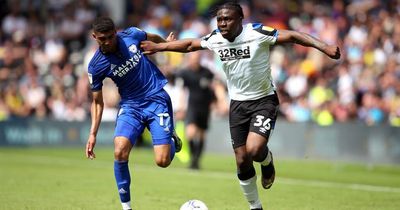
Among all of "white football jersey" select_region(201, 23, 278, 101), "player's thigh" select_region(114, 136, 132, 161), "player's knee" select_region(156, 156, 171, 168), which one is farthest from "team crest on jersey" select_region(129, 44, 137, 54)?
"player's knee" select_region(156, 156, 171, 168)

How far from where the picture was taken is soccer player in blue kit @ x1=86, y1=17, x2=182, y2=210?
437 inches

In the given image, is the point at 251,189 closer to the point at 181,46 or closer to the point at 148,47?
the point at 181,46

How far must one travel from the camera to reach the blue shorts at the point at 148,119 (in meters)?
11.4

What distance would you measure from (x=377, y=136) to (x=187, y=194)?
26.3 feet

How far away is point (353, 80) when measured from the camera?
78.2 ft

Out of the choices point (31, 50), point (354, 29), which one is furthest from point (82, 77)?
point (354, 29)

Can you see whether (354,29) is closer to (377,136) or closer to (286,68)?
(286,68)

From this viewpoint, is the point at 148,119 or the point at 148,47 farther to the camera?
the point at 148,119

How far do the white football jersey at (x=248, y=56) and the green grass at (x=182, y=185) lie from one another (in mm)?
2205

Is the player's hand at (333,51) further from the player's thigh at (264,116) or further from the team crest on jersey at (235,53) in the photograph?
the player's thigh at (264,116)

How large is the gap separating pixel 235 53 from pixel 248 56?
0.17 metres

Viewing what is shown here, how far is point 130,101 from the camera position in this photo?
1155cm

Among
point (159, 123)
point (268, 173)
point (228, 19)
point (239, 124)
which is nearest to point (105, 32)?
point (159, 123)

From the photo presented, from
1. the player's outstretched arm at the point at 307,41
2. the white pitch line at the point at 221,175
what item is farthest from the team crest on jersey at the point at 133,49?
the white pitch line at the point at 221,175
